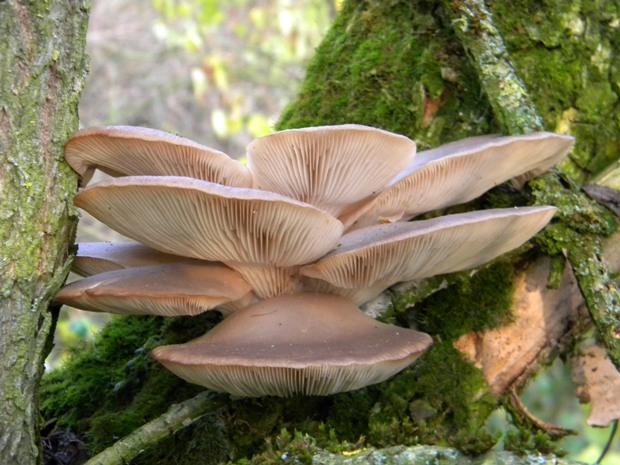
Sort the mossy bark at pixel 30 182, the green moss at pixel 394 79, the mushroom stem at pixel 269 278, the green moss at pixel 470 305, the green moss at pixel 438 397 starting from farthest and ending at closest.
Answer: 1. the green moss at pixel 394 79
2. the green moss at pixel 470 305
3. the green moss at pixel 438 397
4. the mushroom stem at pixel 269 278
5. the mossy bark at pixel 30 182

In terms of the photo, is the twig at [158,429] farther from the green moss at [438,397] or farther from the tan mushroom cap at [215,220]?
the green moss at [438,397]

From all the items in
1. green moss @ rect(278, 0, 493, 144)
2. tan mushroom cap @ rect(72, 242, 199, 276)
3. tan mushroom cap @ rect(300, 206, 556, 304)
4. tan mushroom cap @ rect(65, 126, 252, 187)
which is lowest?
tan mushroom cap @ rect(72, 242, 199, 276)

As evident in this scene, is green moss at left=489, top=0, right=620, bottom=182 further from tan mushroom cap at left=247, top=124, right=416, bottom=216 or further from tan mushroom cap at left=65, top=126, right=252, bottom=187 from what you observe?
tan mushroom cap at left=65, top=126, right=252, bottom=187

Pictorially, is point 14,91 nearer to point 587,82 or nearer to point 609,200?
point 609,200

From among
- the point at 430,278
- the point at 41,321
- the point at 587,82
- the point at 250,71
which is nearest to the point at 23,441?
the point at 41,321

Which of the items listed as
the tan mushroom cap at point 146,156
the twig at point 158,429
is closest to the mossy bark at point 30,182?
the tan mushroom cap at point 146,156

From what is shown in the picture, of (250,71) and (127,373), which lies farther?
(250,71)

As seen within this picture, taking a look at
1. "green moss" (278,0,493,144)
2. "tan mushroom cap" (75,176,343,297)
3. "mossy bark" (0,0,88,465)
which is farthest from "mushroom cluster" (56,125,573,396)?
"green moss" (278,0,493,144)
